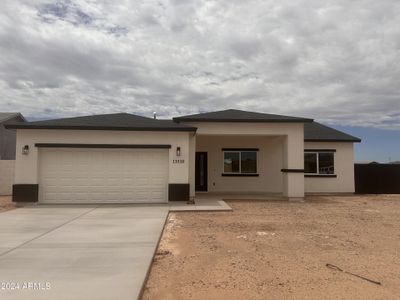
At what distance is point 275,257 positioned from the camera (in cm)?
756

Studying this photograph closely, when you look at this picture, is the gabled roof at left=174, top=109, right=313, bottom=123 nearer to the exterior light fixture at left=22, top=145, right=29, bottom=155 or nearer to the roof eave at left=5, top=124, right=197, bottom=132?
the roof eave at left=5, top=124, right=197, bottom=132

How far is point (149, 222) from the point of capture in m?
11.3

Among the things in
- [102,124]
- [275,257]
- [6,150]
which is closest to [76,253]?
[275,257]

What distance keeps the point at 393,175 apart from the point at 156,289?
842 inches

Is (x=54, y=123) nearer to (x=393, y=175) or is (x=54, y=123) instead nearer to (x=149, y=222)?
(x=149, y=222)

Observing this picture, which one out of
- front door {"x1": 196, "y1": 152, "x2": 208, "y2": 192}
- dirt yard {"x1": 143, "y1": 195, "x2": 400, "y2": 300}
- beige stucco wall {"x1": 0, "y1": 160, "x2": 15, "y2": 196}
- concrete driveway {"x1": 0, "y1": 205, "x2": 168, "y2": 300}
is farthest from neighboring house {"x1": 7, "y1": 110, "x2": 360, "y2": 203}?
beige stucco wall {"x1": 0, "y1": 160, "x2": 15, "y2": 196}

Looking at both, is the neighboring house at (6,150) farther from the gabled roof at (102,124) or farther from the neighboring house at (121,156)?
the gabled roof at (102,124)

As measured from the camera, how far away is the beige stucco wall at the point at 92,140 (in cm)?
1582

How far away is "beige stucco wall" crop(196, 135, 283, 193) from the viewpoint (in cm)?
2189

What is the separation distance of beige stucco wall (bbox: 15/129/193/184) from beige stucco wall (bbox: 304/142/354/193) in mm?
9017

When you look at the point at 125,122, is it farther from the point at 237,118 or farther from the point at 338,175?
the point at 338,175

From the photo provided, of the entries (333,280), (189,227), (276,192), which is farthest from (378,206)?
(333,280)

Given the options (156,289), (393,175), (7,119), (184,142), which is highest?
(7,119)

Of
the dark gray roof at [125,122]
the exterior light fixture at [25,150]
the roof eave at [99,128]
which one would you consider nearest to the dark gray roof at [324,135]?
the dark gray roof at [125,122]
